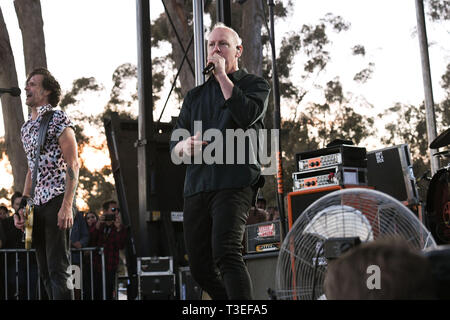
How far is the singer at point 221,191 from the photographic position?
2.95 m

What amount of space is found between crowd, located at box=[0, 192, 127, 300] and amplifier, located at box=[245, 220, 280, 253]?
195cm

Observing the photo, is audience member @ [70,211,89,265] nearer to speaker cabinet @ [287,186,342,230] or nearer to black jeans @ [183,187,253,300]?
speaker cabinet @ [287,186,342,230]

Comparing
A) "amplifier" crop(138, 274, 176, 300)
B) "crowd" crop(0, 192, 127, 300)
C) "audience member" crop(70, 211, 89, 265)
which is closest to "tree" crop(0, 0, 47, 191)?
"crowd" crop(0, 192, 127, 300)

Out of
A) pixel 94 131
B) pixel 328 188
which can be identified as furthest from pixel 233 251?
pixel 94 131

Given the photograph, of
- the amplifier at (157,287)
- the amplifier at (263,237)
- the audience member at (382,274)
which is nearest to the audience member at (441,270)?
the audience member at (382,274)

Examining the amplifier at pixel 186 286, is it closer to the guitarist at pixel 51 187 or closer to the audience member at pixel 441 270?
the guitarist at pixel 51 187

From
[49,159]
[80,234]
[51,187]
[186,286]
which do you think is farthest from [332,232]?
[80,234]

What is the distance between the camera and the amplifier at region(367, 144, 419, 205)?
5496 mm

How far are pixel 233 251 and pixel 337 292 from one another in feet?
5.09

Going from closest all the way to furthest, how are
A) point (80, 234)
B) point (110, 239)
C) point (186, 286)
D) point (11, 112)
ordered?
point (186, 286) → point (80, 234) → point (110, 239) → point (11, 112)

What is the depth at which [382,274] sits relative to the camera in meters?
1.39

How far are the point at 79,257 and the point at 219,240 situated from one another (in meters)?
6.52

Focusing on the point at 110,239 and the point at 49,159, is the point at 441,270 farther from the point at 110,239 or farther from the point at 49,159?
the point at 110,239

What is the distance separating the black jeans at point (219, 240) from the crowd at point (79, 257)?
406 cm
